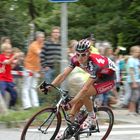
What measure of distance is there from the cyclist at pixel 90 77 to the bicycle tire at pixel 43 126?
0.26 m

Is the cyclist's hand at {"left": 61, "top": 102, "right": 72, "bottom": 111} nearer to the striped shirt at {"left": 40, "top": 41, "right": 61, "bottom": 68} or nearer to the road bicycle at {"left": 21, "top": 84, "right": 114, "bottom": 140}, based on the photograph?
the road bicycle at {"left": 21, "top": 84, "right": 114, "bottom": 140}

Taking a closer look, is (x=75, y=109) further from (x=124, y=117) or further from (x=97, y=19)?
(x=97, y=19)

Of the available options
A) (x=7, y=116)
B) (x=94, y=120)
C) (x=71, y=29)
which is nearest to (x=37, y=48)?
(x=7, y=116)

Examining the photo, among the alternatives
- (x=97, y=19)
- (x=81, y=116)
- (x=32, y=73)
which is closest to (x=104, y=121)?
(x=81, y=116)

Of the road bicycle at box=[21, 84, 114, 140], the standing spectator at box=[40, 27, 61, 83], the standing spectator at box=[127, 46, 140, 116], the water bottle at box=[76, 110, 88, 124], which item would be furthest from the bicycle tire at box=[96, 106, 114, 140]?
the standing spectator at box=[127, 46, 140, 116]

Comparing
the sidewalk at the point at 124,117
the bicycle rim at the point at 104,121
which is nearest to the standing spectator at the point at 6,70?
the sidewalk at the point at 124,117

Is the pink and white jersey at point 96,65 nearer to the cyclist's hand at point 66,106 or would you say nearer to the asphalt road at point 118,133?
the cyclist's hand at point 66,106

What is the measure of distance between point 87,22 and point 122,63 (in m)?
11.5

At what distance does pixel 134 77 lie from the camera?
532 inches

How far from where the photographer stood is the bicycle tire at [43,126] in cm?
791

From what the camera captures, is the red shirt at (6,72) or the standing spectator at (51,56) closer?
the red shirt at (6,72)

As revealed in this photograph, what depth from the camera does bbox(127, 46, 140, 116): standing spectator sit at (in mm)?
13492

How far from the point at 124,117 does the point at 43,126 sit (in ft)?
18.0

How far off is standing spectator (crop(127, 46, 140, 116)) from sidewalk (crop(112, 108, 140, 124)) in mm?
260
